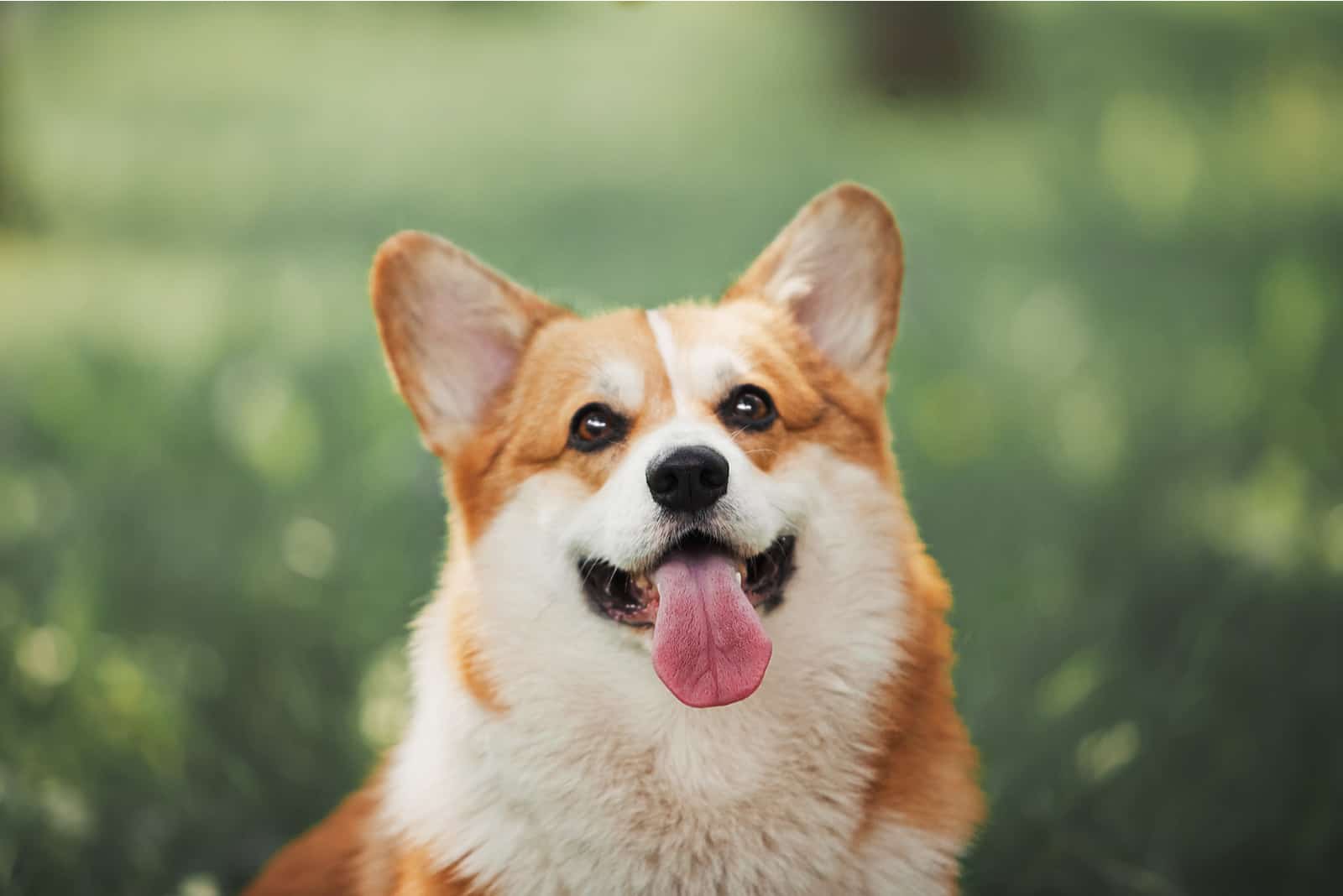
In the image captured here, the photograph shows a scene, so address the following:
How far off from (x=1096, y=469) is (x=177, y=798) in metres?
2.97

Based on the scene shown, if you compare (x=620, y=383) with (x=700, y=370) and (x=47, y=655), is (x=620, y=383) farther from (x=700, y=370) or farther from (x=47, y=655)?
(x=47, y=655)

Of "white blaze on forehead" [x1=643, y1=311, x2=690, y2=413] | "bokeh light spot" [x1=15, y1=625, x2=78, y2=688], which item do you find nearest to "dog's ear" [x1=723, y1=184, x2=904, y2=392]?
"white blaze on forehead" [x1=643, y1=311, x2=690, y2=413]

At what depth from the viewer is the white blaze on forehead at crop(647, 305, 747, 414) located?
7.89 feet

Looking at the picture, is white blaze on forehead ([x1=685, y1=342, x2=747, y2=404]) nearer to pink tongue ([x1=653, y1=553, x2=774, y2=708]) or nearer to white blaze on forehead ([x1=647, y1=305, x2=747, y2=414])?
white blaze on forehead ([x1=647, y1=305, x2=747, y2=414])

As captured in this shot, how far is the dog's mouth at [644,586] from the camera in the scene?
7.60 feet

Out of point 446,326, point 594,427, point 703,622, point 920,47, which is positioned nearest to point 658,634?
point 703,622

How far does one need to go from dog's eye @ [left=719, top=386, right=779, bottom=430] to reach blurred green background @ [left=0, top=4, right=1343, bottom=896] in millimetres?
1263

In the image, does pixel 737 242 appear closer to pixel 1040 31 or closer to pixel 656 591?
pixel 1040 31

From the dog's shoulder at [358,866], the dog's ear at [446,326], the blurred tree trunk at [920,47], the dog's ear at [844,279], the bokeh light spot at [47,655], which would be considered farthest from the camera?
the blurred tree trunk at [920,47]

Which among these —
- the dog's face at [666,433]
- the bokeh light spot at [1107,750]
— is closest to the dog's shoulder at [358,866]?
the dog's face at [666,433]

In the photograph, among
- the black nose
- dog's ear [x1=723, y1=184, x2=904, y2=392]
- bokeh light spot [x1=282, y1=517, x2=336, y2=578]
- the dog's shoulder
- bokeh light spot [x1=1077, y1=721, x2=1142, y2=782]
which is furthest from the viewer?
bokeh light spot [x1=282, y1=517, x2=336, y2=578]

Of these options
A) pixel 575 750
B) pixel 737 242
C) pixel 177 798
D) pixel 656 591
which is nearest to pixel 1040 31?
pixel 737 242

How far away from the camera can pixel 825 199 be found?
8.72 feet

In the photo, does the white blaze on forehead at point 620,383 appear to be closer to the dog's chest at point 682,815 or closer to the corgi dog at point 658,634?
the corgi dog at point 658,634
